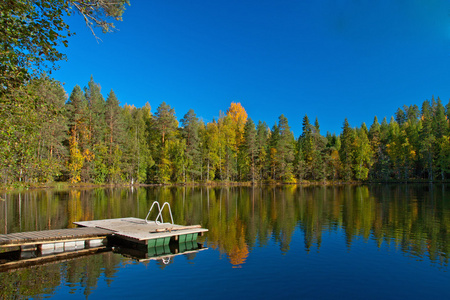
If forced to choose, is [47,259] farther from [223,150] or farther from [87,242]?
[223,150]

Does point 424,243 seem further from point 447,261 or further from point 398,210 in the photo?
point 398,210

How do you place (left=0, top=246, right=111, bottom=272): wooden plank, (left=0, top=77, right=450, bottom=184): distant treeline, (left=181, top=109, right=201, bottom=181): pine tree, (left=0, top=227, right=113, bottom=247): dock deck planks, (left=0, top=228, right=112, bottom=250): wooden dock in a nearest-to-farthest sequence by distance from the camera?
Answer: (left=0, top=246, right=111, bottom=272): wooden plank, (left=0, top=227, right=113, bottom=247): dock deck planks, (left=0, top=228, right=112, bottom=250): wooden dock, (left=0, top=77, right=450, bottom=184): distant treeline, (left=181, top=109, right=201, bottom=181): pine tree

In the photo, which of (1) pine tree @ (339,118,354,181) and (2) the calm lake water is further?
(1) pine tree @ (339,118,354,181)

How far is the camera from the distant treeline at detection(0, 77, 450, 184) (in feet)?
221

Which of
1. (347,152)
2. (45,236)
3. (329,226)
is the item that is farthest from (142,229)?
(347,152)

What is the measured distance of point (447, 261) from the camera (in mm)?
13758

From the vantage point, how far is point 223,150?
79.5m

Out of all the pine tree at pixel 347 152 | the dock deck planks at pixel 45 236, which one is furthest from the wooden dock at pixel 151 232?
the pine tree at pixel 347 152

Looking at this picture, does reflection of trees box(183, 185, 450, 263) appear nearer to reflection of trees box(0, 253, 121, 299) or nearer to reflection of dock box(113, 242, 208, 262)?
reflection of dock box(113, 242, 208, 262)

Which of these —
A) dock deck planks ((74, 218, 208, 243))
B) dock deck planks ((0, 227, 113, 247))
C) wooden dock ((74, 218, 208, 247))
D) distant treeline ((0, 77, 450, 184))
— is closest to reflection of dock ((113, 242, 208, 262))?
wooden dock ((74, 218, 208, 247))

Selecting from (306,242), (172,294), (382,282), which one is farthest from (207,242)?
(382,282)

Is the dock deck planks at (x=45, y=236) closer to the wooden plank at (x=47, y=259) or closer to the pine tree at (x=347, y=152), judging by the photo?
the wooden plank at (x=47, y=259)

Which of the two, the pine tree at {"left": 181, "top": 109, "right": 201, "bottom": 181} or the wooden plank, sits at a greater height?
the pine tree at {"left": 181, "top": 109, "right": 201, "bottom": 181}

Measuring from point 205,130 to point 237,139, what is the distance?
29.5 ft
